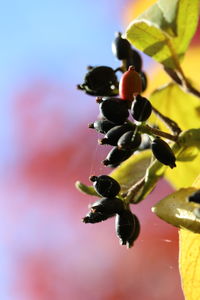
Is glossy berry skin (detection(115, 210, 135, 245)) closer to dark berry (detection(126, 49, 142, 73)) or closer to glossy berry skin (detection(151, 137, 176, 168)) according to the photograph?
glossy berry skin (detection(151, 137, 176, 168))

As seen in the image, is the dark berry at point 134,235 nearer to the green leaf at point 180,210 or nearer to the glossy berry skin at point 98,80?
the green leaf at point 180,210

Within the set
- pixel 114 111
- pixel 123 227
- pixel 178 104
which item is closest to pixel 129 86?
pixel 114 111

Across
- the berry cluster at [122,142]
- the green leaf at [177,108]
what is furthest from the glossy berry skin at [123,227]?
the green leaf at [177,108]

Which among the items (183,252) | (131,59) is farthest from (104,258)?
(183,252)

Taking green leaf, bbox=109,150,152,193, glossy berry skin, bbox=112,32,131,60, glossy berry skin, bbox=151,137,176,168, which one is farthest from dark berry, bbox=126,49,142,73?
glossy berry skin, bbox=151,137,176,168

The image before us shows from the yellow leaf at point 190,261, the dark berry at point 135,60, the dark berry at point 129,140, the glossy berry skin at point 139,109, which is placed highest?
the dark berry at point 135,60
